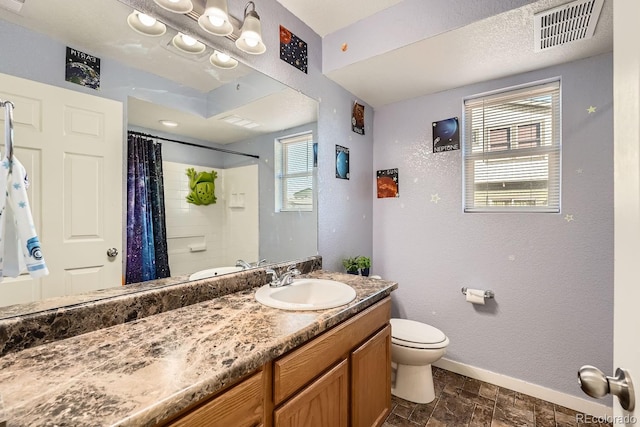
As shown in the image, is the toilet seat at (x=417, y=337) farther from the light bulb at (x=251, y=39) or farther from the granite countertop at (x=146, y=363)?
the light bulb at (x=251, y=39)

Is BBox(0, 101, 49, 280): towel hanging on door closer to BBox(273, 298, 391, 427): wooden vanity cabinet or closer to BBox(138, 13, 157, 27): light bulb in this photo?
BBox(138, 13, 157, 27): light bulb

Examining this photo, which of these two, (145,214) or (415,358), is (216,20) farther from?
(415,358)

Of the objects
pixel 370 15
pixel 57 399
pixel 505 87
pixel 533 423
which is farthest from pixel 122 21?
pixel 533 423

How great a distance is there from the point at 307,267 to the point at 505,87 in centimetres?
190

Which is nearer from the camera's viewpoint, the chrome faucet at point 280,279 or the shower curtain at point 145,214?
the shower curtain at point 145,214

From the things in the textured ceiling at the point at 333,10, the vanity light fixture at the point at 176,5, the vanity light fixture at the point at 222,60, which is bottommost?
the vanity light fixture at the point at 222,60

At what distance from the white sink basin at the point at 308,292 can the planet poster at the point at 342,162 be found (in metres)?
0.89

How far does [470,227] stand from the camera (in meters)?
2.14

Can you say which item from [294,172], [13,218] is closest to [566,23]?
[294,172]

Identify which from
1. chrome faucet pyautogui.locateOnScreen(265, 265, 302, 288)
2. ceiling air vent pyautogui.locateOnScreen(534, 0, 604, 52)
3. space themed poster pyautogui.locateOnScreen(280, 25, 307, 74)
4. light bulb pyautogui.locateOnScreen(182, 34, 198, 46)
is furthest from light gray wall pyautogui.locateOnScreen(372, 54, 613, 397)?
light bulb pyautogui.locateOnScreen(182, 34, 198, 46)

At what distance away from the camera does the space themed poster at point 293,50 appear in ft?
5.77

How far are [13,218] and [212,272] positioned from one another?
0.73 m

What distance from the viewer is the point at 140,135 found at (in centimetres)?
117

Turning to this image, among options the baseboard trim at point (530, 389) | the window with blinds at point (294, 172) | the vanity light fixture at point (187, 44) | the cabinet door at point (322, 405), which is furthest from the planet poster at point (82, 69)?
the baseboard trim at point (530, 389)
